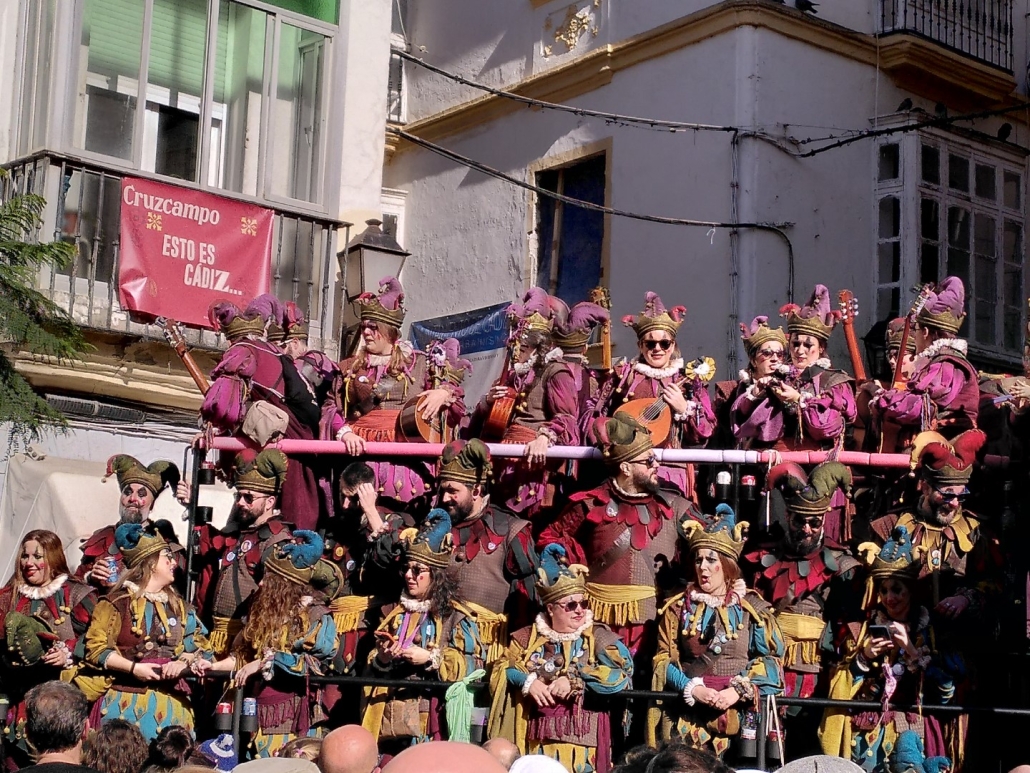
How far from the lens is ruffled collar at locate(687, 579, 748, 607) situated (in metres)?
7.23

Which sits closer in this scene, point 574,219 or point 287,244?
point 287,244

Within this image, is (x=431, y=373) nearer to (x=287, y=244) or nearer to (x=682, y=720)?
(x=682, y=720)

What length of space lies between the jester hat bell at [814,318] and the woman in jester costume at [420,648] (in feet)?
7.21

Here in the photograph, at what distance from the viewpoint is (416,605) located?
7648mm

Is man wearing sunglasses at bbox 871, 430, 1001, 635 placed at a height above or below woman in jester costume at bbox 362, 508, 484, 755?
above

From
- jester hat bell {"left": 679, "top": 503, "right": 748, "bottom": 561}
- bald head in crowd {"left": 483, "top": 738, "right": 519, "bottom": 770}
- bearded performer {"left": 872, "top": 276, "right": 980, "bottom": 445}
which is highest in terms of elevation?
bearded performer {"left": 872, "top": 276, "right": 980, "bottom": 445}

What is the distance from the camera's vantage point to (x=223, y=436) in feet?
28.9

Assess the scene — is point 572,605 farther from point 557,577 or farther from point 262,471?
point 262,471

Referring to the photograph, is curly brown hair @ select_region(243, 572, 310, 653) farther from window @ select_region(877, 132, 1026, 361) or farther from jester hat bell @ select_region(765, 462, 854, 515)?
window @ select_region(877, 132, 1026, 361)

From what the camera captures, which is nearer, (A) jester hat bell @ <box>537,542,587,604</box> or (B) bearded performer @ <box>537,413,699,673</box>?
(A) jester hat bell @ <box>537,542,587,604</box>

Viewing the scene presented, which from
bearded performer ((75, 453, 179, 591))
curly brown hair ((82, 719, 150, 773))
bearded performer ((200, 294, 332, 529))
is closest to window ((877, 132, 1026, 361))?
bearded performer ((200, 294, 332, 529))

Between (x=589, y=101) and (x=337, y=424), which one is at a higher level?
(x=589, y=101)

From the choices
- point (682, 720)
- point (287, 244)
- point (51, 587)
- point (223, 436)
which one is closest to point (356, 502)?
point (223, 436)

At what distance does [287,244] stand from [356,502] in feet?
17.4
